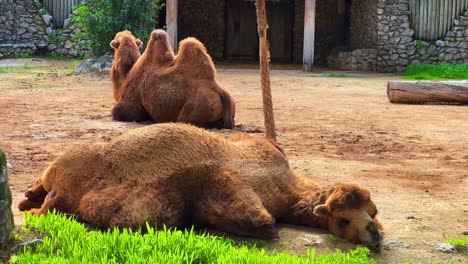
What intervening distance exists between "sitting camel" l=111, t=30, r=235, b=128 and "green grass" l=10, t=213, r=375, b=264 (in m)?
5.26

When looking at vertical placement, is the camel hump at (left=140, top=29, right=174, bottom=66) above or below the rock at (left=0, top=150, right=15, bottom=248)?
above

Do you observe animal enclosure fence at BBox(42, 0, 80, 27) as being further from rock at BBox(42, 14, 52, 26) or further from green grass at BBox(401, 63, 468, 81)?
green grass at BBox(401, 63, 468, 81)

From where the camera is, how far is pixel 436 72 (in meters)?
21.4

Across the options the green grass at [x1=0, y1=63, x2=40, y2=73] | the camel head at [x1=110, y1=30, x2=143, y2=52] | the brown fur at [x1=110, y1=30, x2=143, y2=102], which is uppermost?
the camel head at [x1=110, y1=30, x2=143, y2=52]

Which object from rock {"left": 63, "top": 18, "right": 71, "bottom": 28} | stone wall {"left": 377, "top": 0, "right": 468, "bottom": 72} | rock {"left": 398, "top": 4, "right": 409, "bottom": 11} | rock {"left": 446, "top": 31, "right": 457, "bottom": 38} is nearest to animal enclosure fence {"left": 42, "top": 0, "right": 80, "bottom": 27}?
rock {"left": 63, "top": 18, "right": 71, "bottom": 28}

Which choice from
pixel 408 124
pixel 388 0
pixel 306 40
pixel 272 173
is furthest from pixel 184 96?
pixel 388 0

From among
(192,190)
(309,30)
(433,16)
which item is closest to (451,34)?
(433,16)

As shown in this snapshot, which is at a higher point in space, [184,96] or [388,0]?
[388,0]

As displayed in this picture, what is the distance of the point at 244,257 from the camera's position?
12.8 ft

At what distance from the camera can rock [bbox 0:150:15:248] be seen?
3.96 metres

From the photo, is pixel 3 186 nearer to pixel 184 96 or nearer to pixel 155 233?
pixel 155 233

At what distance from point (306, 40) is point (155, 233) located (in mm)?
18440

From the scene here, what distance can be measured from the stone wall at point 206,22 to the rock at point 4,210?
24.1 meters

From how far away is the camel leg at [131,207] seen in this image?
171 inches
